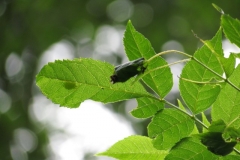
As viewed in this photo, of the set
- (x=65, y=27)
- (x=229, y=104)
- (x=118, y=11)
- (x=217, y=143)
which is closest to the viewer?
(x=217, y=143)

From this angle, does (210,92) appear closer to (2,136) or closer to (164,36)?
(2,136)

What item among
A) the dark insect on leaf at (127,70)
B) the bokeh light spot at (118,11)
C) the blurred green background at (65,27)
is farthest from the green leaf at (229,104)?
the bokeh light spot at (118,11)

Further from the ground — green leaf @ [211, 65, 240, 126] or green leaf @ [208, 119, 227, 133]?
green leaf @ [211, 65, 240, 126]

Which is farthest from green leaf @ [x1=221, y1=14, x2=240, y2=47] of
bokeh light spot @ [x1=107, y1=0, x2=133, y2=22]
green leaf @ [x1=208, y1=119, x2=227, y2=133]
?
bokeh light spot @ [x1=107, y1=0, x2=133, y2=22]

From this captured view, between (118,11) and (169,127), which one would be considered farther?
(118,11)

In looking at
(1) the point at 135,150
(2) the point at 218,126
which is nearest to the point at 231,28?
(2) the point at 218,126

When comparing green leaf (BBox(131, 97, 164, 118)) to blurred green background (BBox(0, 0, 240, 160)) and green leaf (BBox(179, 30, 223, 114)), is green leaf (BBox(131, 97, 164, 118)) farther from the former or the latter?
blurred green background (BBox(0, 0, 240, 160))

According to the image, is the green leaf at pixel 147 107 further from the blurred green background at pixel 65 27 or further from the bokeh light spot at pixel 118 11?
the bokeh light spot at pixel 118 11

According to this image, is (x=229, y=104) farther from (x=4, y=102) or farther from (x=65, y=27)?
(x=65, y=27)
